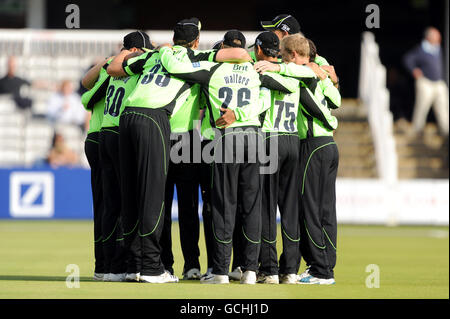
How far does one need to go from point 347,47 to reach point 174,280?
2198cm

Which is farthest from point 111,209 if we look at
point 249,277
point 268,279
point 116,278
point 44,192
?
point 44,192

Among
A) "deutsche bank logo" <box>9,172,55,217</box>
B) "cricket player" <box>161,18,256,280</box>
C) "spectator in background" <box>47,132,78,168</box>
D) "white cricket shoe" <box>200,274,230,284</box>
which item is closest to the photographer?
"white cricket shoe" <box>200,274,230,284</box>

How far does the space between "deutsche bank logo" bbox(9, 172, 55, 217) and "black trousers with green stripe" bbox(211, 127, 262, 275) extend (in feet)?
39.9

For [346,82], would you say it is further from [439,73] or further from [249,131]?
[249,131]

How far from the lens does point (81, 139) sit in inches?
944

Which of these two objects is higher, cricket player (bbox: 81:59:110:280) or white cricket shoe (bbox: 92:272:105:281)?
cricket player (bbox: 81:59:110:280)

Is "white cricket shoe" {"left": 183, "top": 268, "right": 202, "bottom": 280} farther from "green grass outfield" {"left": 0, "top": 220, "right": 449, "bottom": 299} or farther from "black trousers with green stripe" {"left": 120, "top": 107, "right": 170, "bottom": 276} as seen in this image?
"black trousers with green stripe" {"left": 120, "top": 107, "right": 170, "bottom": 276}

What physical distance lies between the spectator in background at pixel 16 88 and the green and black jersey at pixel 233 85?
49.2 feet

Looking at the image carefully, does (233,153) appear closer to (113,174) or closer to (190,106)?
(190,106)

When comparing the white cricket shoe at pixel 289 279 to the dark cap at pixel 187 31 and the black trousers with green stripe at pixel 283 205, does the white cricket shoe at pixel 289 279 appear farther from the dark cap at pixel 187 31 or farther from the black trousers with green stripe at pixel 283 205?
the dark cap at pixel 187 31

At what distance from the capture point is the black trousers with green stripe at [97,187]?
10.5 m

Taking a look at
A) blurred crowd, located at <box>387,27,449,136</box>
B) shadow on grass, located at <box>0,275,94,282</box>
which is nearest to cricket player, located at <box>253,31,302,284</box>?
shadow on grass, located at <box>0,275,94,282</box>

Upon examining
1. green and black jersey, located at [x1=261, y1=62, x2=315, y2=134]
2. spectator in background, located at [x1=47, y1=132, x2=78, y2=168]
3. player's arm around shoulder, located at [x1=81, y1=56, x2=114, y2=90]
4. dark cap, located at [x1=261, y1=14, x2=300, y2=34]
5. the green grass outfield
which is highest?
dark cap, located at [x1=261, y1=14, x2=300, y2=34]

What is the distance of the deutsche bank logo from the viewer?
21531 millimetres
